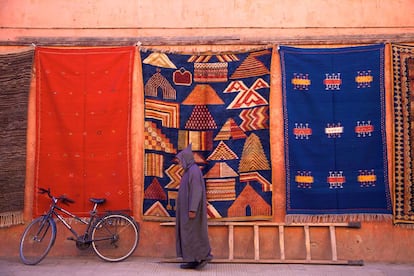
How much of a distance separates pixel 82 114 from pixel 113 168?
2.67 feet

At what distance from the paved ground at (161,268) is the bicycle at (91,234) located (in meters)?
0.15

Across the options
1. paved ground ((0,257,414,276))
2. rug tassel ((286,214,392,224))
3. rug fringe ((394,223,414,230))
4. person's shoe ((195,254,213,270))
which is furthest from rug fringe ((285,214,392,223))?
person's shoe ((195,254,213,270))

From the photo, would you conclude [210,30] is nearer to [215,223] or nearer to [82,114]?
[82,114]

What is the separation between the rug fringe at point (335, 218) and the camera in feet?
21.8

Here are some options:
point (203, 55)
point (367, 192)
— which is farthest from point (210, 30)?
point (367, 192)

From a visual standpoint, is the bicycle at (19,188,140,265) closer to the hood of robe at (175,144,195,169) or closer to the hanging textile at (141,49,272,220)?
the hanging textile at (141,49,272,220)

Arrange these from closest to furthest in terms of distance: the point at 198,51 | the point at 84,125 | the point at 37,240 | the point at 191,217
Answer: the point at 191,217 → the point at 37,240 → the point at 84,125 → the point at 198,51

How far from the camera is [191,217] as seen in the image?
608cm

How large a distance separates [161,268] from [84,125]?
82.8 inches

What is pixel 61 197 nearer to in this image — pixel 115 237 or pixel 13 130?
pixel 115 237

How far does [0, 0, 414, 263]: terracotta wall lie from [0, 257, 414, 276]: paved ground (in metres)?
0.28

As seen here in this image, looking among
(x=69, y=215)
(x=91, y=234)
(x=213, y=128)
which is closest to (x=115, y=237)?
(x=91, y=234)

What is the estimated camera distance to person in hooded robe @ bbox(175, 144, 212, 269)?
6090 millimetres

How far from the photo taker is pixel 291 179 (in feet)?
22.1
